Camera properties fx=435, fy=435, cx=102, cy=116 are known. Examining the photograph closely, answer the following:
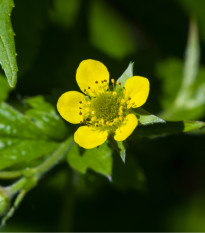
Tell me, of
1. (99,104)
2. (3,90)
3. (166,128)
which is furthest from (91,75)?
(3,90)

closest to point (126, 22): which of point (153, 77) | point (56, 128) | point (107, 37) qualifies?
point (107, 37)

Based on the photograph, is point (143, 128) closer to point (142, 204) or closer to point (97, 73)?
point (97, 73)

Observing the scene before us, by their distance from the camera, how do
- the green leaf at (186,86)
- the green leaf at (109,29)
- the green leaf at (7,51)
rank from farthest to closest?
the green leaf at (109,29) → the green leaf at (186,86) → the green leaf at (7,51)

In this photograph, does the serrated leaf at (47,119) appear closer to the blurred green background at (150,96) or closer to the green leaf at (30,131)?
the green leaf at (30,131)

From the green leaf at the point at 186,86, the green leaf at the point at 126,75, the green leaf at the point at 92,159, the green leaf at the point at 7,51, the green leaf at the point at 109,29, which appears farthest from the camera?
the green leaf at the point at 109,29

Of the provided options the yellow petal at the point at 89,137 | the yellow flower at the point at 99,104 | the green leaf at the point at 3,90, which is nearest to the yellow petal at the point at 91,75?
the yellow flower at the point at 99,104

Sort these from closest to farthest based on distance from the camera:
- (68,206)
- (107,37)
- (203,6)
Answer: (68,206), (203,6), (107,37)

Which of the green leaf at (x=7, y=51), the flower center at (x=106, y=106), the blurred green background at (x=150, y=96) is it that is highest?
the green leaf at (x=7, y=51)
